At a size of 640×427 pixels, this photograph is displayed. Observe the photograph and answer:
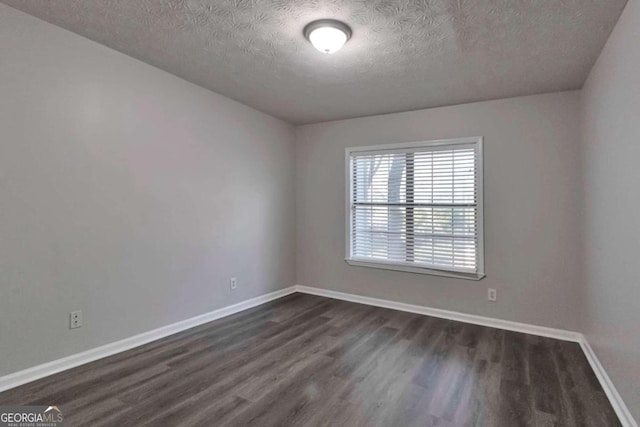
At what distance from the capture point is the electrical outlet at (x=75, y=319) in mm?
2457

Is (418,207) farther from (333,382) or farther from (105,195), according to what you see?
(105,195)

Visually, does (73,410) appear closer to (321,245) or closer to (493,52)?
(321,245)

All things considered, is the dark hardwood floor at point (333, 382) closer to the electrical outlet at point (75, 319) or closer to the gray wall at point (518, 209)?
the electrical outlet at point (75, 319)

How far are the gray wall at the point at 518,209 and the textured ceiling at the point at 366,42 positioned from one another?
0.28 metres

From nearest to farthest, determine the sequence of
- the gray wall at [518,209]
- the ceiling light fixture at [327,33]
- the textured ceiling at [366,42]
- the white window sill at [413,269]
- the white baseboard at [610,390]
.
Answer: the white baseboard at [610,390] → the textured ceiling at [366,42] → the ceiling light fixture at [327,33] → the gray wall at [518,209] → the white window sill at [413,269]

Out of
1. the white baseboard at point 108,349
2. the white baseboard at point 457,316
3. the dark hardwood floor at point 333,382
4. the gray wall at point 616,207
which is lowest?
the dark hardwood floor at point 333,382

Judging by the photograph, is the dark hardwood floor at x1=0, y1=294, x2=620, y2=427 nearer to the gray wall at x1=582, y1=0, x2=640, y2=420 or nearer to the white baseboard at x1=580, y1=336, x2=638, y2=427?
the white baseboard at x1=580, y1=336, x2=638, y2=427

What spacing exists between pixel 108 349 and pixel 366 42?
3.16 metres

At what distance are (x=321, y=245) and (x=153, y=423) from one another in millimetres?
3104

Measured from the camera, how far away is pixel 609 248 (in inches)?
88.0

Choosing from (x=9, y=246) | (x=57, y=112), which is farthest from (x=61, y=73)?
(x=9, y=246)

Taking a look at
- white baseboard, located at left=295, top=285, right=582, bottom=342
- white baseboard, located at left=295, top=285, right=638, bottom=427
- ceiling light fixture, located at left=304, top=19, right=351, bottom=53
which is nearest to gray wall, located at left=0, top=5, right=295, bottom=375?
white baseboard, located at left=295, top=285, right=582, bottom=342
